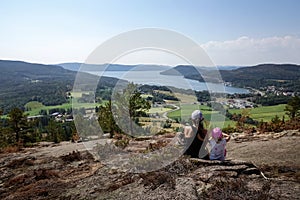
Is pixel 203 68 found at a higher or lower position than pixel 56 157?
higher

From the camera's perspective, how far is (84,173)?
36.6 feet

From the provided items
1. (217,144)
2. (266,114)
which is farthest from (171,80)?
(266,114)

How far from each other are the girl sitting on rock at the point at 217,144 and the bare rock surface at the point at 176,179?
0.35 m

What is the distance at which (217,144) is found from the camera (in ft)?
29.7

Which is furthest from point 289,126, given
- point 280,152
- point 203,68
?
point 203,68

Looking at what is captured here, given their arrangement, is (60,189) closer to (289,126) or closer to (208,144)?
(208,144)

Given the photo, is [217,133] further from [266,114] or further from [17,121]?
[266,114]

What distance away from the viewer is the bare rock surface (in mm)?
7312

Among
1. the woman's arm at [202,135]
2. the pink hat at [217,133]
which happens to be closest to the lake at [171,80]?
the woman's arm at [202,135]

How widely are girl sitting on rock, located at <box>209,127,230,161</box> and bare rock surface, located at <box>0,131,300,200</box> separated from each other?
35cm

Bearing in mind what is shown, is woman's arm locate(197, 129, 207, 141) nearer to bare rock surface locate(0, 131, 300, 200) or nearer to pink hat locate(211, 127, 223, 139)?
pink hat locate(211, 127, 223, 139)

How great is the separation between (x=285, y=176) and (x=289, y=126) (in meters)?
11.3

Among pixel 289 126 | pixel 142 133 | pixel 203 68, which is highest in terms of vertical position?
pixel 203 68

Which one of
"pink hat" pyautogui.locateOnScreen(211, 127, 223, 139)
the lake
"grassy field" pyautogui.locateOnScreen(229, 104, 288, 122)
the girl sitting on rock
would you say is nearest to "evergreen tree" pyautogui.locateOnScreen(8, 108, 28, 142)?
the lake
